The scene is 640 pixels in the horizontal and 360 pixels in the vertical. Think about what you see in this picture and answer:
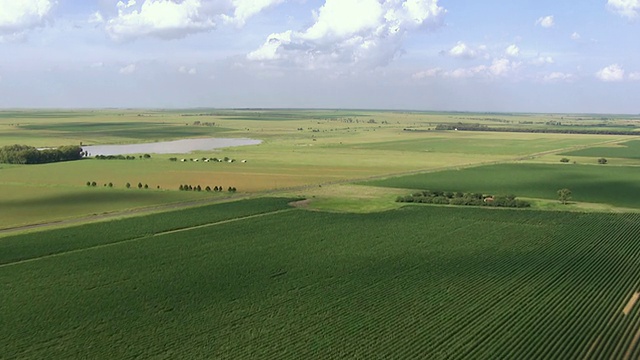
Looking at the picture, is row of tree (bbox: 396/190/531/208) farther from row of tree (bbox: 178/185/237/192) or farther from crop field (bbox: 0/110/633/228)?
row of tree (bbox: 178/185/237/192)

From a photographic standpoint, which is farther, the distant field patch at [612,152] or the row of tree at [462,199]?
the distant field patch at [612,152]

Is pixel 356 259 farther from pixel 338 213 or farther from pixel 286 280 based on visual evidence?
pixel 338 213

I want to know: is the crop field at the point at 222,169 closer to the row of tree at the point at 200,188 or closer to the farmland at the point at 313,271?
the farmland at the point at 313,271

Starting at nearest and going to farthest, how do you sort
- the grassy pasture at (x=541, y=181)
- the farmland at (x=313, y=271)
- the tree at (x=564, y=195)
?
the farmland at (x=313, y=271) → the tree at (x=564, y=195) → the grassy pasture at (x=541, y=181)

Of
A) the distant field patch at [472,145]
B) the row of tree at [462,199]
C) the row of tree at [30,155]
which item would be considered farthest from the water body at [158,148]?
the row of tree at [462,199]

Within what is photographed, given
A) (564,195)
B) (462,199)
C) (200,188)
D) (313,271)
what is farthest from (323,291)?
(200,188)

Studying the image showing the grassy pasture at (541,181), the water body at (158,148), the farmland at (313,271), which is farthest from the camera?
the water body at (158,148)

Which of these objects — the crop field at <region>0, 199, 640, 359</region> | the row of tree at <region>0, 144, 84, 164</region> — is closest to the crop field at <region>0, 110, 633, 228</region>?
the row of tree at <region>0, 144, 84, 164</region>
